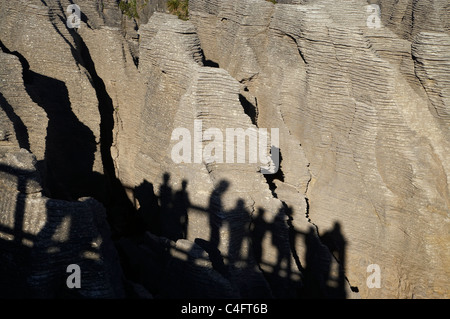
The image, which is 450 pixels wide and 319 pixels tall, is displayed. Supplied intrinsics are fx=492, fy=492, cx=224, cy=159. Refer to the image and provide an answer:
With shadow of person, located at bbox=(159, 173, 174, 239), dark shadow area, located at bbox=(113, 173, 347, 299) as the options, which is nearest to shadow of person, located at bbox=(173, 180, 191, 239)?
dark shadow area, located at bbox=(113, 173, 347, 299)

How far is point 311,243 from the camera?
8.02 metres

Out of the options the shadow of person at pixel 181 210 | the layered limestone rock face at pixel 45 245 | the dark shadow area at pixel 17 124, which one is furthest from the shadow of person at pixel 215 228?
the dark shadow area at pixel 17 124

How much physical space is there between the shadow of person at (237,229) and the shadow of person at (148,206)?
216cm

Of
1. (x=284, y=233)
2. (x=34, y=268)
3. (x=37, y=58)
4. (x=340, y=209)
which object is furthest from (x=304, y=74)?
(x=34, y=268)

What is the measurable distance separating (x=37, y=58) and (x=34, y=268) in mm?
4809

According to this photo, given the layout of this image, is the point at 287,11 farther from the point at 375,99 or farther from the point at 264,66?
the point at 375,99

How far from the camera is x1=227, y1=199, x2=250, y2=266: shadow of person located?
6664 mm

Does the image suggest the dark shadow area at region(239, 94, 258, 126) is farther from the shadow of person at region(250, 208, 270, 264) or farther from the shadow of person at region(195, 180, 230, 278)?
the shadow of person at region(250, 208, 270, 264)

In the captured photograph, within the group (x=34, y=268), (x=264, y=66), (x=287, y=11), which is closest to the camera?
(x=34, y=268)

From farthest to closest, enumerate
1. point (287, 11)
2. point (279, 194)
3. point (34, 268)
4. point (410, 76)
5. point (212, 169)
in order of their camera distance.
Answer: point (287, 11) → point (279, 194) → point (410, 76) → point (212, 169) → point (34, 268)

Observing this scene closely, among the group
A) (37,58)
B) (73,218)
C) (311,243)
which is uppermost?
(37,58)

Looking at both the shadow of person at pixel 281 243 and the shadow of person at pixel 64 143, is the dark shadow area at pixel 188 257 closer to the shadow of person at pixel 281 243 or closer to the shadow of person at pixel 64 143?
the shadow of person at pixel 281 243

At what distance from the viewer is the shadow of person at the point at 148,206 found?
8719mm

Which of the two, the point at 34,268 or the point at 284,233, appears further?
the point at 284,233
